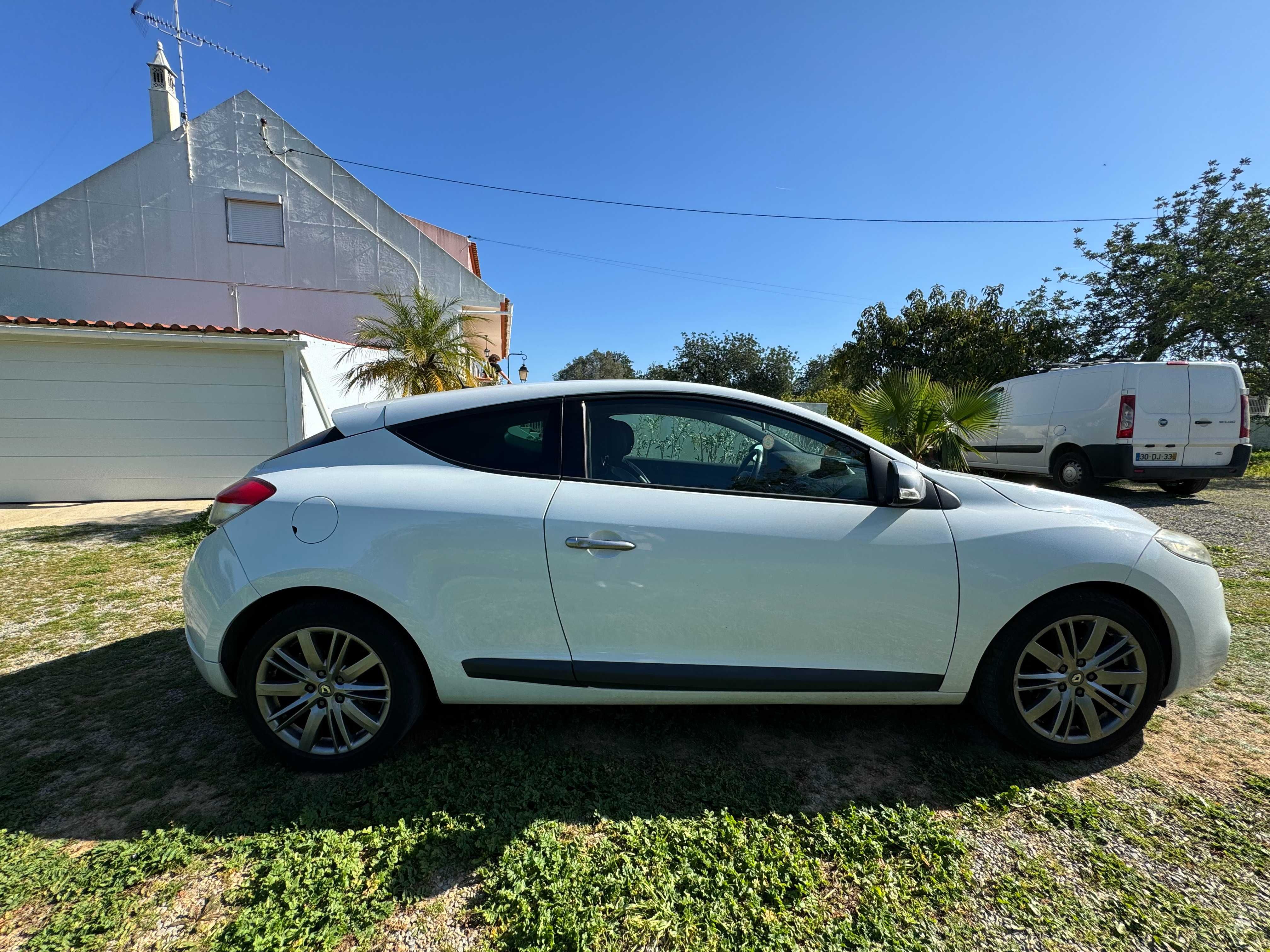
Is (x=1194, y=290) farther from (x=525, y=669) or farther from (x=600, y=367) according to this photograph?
(x=600, y=367)

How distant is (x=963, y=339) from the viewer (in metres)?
20.2

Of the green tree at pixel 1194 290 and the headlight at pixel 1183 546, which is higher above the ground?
the green tree at pixel 1194 290

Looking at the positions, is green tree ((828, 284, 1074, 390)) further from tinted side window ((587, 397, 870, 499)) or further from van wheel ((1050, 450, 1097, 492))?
tinted side window ((587, 397, 870, 499))

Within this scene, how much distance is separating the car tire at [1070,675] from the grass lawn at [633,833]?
0.15 m

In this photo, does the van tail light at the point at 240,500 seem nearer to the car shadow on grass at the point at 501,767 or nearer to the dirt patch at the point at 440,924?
the car shadow on grass at the point at 501,767

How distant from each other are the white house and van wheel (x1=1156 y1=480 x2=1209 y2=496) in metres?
13.7

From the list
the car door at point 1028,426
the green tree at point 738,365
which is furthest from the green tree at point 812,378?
the car door at point 1028,426

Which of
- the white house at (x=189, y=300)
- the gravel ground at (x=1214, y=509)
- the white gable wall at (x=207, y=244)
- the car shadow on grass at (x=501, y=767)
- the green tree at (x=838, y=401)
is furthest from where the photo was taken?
the white gable wall at (x=207, y=244)

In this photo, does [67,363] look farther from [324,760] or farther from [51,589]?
[324,760]

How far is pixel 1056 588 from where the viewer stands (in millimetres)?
2301

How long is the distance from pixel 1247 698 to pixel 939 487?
2.26m

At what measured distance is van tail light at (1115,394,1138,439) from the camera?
26.2ft

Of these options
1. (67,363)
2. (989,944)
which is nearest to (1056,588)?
(989,944)

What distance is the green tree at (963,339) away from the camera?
1981 cm
